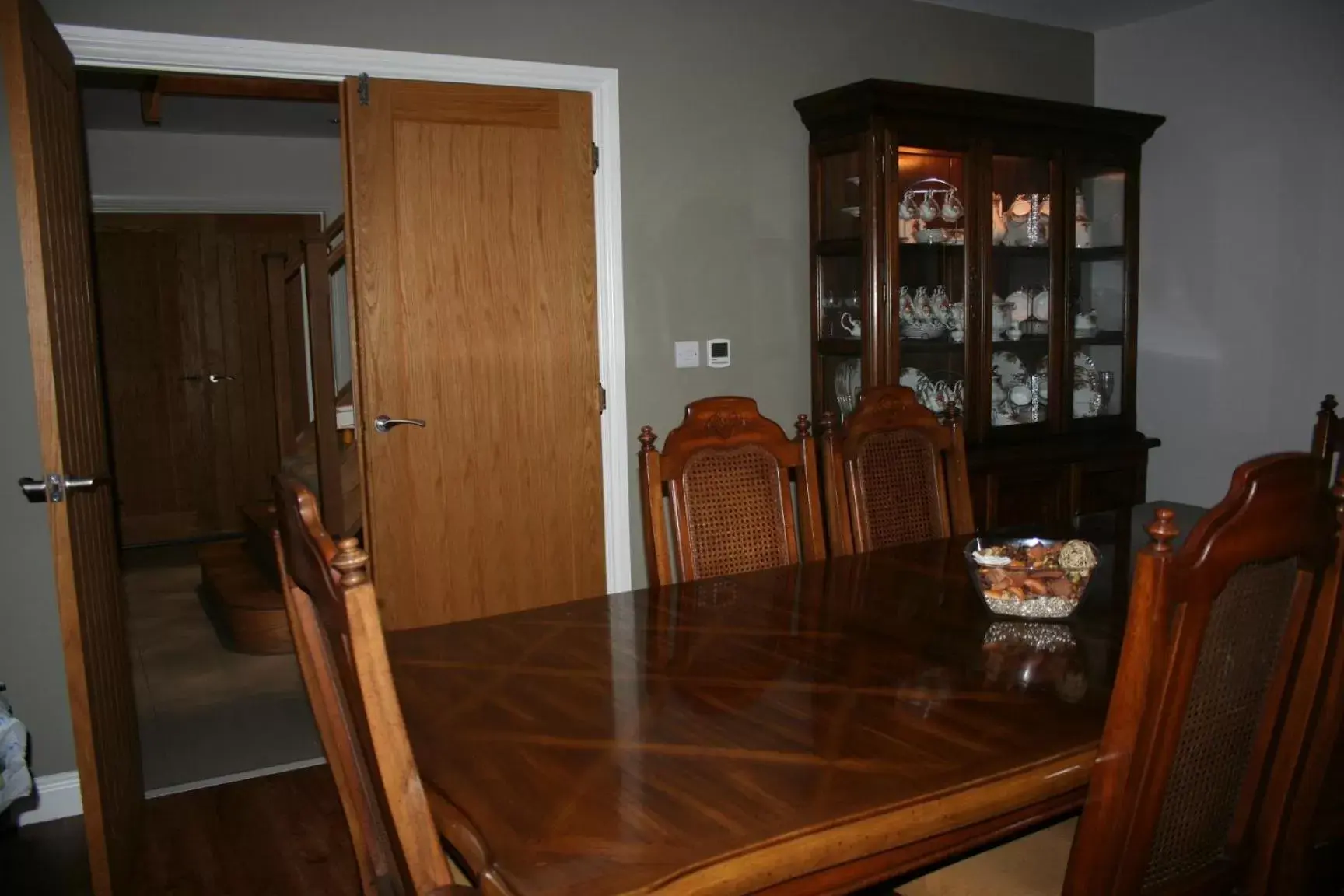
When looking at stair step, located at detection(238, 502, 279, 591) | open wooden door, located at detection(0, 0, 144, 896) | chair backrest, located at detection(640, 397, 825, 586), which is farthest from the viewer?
stair step, located at detection(238, 502, 279, 591)

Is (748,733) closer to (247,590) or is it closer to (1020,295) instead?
(1020,295)

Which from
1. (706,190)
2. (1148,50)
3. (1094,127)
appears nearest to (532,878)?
(706,190)

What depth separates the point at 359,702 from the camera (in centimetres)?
110

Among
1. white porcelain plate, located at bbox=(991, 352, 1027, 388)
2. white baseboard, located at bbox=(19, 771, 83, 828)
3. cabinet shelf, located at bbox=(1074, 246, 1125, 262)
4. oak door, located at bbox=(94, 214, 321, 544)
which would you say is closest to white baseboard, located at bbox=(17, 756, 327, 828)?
white baseboard, located at bbox=(19, 771, 83, 828)

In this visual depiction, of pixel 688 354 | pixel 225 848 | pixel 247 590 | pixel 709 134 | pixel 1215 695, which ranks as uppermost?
pixel 709 134

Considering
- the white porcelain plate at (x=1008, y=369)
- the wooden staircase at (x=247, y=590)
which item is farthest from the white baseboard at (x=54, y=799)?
the white porcelain plate at (x=1008, y=369)

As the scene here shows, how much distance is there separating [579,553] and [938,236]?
1664mm

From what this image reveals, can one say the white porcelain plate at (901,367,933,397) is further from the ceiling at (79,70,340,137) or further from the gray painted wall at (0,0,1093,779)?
the ceiling at (79,70,340,137)

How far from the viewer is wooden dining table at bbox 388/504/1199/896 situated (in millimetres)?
1173

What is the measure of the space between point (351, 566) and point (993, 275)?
3333 millimetres

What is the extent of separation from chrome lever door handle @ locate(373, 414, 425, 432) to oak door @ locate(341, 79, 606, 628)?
2 centimetres

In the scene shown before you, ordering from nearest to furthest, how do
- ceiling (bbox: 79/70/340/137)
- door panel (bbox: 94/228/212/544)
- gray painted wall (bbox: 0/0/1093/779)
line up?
gray painted wall (bbox: 0/0/1093/779)
ceiling (bbox: 79/70/340/137)
door panel (bbox: 94/228/212/544)

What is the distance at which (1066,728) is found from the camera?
56.8 inches

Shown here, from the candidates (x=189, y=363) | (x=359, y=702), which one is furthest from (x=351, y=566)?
(x=189, y=363)
